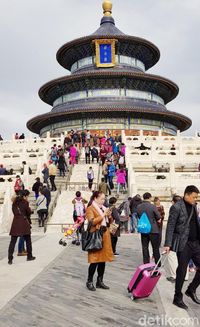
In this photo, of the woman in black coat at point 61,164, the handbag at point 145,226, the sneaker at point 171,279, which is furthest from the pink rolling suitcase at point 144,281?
the woman in black coat at point 61,164

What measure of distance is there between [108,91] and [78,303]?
40.7 m

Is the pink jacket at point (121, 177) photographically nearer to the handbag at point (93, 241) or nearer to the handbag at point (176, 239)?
the handbag at point (93, 241)

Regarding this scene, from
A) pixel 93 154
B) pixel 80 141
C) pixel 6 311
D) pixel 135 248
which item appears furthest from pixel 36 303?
pixel 80 141

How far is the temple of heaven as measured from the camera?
42.8 meters

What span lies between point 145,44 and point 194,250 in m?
45.3

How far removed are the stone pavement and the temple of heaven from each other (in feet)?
114

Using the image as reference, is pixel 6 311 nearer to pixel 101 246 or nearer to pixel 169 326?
pixel 101 246

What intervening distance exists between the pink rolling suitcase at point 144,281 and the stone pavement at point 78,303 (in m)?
0.14

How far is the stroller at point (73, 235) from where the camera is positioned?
37.2 feet

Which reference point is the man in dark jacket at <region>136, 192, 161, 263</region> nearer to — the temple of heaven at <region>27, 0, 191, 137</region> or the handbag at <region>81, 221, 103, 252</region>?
the handbag at <region>81, 221, 103, 252</region>

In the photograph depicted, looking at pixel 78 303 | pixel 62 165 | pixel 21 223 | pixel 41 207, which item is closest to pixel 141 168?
pixel 62 165

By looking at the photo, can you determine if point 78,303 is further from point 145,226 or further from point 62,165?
point 62,165

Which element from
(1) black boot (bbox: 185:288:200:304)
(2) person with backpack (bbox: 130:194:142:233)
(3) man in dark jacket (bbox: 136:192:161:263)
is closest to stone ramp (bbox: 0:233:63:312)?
(3) man in dark jacket (bbox: 136:192:161:263)

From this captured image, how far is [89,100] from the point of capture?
44594 mm
